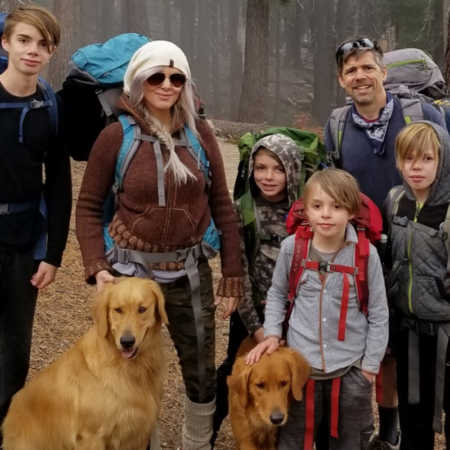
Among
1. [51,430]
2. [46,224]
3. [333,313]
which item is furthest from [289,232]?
[51,430]

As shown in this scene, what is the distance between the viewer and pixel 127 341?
10.8ft

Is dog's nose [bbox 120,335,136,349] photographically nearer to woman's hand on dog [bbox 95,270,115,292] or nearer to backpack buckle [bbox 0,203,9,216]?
woman's hand on dog [bbox 95,270,115,292]

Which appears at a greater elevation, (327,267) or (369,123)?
(369,123)

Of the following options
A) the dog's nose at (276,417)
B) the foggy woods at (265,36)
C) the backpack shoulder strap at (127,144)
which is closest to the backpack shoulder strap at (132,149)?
the backpack shoulder strap at (127,144)

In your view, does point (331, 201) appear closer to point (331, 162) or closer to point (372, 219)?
point (372, 219)

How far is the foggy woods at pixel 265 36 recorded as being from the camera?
2102 centimetres

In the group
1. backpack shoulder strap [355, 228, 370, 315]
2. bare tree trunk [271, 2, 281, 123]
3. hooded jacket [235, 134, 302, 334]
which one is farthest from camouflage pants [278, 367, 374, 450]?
bare tree trunk [271, 2, 281, 123]

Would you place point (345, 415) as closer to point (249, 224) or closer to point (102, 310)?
point (249, 224)

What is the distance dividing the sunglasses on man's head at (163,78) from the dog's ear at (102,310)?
1176 mm

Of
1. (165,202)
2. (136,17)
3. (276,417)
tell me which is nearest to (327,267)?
(276,417)

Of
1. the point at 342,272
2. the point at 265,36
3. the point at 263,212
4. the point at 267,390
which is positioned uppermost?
the point at 265,36

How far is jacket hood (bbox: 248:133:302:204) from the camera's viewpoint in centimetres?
391

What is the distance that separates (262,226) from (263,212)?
0.31 feet

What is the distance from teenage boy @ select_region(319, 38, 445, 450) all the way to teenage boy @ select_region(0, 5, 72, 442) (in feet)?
6.15
